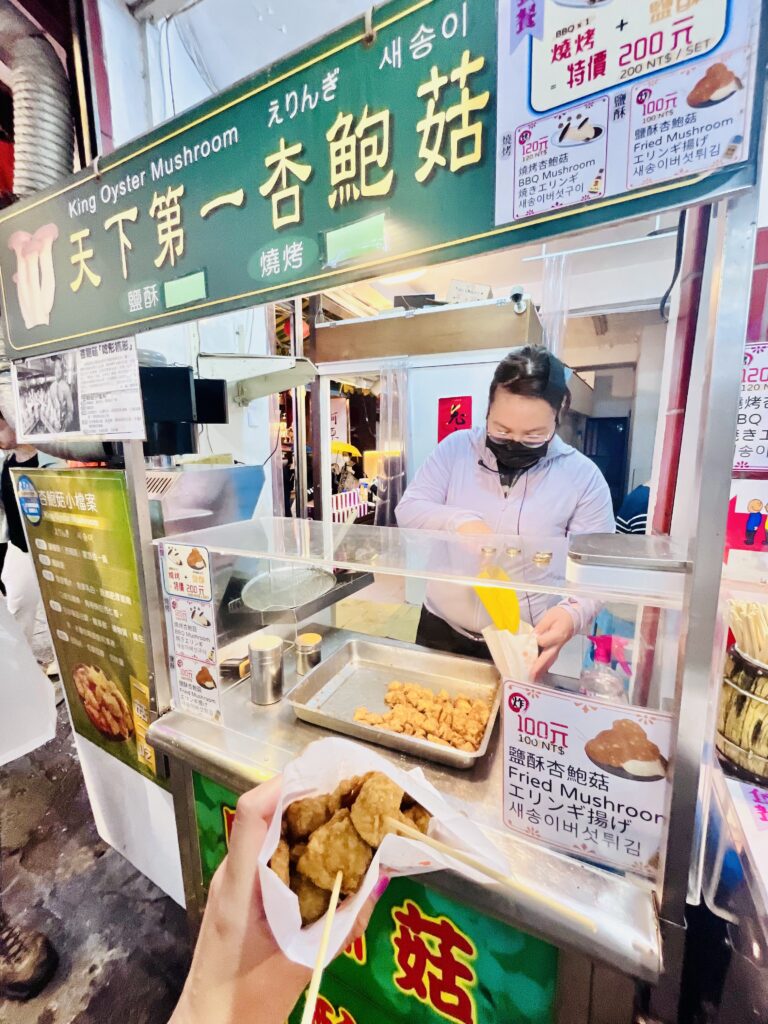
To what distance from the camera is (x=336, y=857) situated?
0.80 metres

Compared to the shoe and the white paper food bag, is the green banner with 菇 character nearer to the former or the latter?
the white paper food bag

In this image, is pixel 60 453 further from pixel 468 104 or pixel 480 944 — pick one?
pixel 480 944

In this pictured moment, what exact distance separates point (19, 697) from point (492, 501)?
8.22 ft

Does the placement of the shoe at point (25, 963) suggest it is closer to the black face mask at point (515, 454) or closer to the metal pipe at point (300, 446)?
the black face mask at point (515, 454)

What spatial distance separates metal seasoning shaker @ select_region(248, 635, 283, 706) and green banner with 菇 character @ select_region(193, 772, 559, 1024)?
2.15 ft

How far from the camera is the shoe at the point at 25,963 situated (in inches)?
67.0

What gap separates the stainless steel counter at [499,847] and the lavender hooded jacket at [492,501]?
87 centimetres

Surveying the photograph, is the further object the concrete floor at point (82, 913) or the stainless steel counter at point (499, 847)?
the concrete floor at point (82, 913)

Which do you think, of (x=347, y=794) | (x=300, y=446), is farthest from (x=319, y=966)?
(x=300, y=446)

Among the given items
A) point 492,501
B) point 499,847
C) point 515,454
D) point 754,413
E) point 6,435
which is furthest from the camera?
point 6,435

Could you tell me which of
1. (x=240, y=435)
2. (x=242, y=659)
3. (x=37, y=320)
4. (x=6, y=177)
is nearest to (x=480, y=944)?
(x=242, y=659)

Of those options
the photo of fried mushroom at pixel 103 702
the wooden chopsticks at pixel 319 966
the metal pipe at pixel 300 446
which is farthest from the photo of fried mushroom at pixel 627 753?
the metal pipe at pixel 300 446

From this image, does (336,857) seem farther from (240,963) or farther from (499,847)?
(499,847)

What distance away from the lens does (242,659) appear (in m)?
1.69
